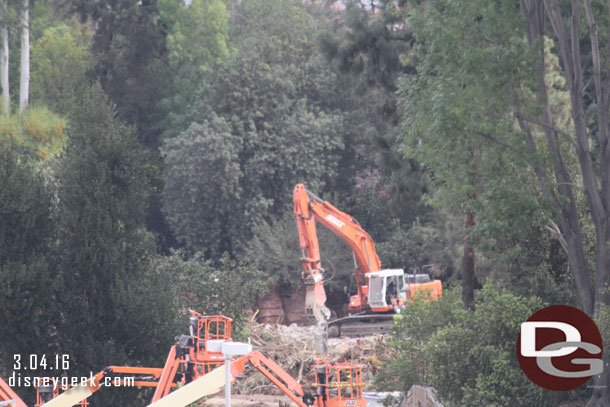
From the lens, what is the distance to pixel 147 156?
22.9m

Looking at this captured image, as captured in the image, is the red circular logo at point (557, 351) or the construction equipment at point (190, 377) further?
the construction equipment at point (190, 377)

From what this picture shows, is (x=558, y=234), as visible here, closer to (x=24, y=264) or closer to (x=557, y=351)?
(x=557, y=351)

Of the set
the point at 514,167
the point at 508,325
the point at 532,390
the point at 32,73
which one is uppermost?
the point at 32,73

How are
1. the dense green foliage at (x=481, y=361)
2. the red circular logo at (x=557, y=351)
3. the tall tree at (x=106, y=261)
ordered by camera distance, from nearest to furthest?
the red circular logo at (x=557, y=351) → the dense green foliage at (x=481, y=361) → the tall tree at (x=106, y=261)

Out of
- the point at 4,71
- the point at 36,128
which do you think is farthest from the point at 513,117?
the point at 4,71

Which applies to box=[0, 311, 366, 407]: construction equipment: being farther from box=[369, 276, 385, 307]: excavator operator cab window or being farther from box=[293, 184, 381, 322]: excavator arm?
box=[369, 276, 385, 307]: excavator operator cab window

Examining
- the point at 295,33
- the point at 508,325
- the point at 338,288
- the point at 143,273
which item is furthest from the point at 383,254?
the point at 508,325

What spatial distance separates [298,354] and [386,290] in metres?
7.08

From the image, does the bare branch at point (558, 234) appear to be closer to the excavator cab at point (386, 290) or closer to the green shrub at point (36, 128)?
the excavator cab at point (386, 290)

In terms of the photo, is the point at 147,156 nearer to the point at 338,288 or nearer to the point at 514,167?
the point at 514,167

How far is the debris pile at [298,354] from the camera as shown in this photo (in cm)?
2828

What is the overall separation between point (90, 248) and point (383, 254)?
27143 mm

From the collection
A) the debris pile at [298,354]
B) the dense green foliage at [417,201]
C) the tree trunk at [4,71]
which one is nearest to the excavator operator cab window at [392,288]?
the debris pile at [298,354]

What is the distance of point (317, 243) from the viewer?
36188 millimetres
